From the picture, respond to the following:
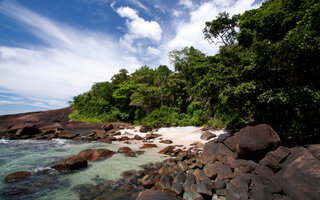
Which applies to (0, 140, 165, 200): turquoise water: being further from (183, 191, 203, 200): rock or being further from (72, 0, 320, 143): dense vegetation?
(72, 0, 320, 143): dense vegetation

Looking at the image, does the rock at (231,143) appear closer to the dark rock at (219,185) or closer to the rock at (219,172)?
the rock at (219,172)

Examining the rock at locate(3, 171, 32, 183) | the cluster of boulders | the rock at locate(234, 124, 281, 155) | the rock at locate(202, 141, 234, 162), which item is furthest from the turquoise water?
the rock at locate(234, 124, 281, 155)

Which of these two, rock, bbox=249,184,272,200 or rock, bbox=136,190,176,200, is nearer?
rock, bbox=249,184,272,200

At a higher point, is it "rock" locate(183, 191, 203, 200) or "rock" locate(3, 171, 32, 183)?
"rock" locate(3, 171, 32, 183)

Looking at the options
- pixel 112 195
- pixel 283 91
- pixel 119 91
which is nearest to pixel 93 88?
pixel 119 91

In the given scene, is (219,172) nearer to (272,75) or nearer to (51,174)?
(272,75)

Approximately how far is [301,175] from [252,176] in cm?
129

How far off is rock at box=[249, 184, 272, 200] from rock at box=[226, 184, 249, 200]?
178 mm

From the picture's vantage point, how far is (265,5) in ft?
45.6

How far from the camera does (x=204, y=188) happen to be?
4.70m

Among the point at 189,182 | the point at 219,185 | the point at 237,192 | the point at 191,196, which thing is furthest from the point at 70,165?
the point at 237,192

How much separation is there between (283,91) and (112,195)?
868 centimetres

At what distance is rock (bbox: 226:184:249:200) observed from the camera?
417 cm

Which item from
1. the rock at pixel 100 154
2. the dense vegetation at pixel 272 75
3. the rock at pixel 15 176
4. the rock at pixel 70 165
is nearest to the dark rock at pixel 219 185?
the dense vegetation at pixel 272 75
